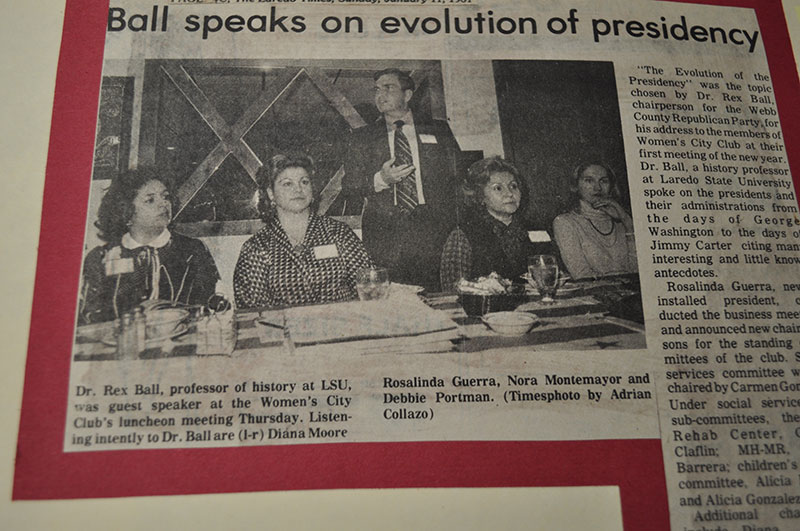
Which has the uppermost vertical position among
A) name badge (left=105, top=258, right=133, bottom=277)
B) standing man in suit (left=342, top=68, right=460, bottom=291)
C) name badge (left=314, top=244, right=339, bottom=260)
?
standing man in suit (left=342, top=68, right=460, bottom=291)

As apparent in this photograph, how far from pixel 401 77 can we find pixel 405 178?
214mm

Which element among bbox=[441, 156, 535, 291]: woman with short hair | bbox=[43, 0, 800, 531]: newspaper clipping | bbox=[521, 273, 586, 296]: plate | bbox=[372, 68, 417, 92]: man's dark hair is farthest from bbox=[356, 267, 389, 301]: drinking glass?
bbox=[372, 68, 417, 92]: man's dark hair

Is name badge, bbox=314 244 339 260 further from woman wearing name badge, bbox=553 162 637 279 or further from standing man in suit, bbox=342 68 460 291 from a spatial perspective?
woman wearing name badge, bbox=553 162 637 279

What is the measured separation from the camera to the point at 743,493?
1.11 meters

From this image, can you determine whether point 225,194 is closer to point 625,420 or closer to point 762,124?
point 625,420

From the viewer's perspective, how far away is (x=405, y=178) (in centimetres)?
124

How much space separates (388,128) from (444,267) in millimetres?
302

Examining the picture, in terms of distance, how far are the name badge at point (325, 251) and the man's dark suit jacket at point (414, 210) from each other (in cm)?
6

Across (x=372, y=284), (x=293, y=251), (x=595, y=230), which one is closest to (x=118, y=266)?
(x=293, y=251)

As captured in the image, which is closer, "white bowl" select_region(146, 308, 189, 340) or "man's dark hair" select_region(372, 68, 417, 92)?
"white bowl" select_region(146, 308, 189, 340)

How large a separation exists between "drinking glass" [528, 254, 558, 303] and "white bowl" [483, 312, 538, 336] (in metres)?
0.06

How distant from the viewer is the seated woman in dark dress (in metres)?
1.20

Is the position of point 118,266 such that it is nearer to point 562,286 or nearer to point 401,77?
point 401,77

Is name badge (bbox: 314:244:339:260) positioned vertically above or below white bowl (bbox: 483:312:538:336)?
above
